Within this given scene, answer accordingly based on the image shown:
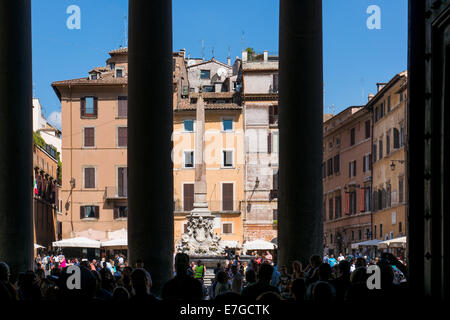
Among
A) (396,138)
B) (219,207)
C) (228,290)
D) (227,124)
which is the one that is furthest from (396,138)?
(228,290)

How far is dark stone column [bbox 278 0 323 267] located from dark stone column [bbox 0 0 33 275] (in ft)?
17.2

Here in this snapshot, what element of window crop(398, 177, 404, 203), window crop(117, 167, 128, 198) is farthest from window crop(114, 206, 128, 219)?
window crop(398, 177, 404, 203)

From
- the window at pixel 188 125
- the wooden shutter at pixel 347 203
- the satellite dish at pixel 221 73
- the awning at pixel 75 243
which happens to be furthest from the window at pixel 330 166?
the awning at pixel 75 243

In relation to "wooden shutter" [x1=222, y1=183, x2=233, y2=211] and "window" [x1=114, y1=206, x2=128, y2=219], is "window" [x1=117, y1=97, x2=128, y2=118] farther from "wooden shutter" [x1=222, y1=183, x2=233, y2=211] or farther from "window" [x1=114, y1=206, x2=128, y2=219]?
"wooden shutter" [x1=222, y1=183, x2=233, y2=211]

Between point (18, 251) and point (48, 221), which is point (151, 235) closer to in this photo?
point (18, 251)

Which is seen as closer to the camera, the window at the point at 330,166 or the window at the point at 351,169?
the window at the point at 351,169

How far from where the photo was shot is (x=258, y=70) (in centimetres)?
9238

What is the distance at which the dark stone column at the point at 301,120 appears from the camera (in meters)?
14.8

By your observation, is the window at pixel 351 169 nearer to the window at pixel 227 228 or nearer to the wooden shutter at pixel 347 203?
the wooden shutter at pixel 347 203

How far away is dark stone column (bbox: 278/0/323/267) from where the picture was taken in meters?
14.8

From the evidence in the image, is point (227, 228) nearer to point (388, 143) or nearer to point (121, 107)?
point (121, 107)

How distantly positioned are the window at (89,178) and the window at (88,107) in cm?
582
